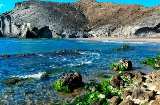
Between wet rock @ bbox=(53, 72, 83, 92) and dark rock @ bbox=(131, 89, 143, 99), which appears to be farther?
wet rock @ bbox=(53, 72, 83, 92)

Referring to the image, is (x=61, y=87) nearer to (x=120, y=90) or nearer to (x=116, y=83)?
(x=116, y=83)

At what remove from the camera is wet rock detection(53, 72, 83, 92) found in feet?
79.1

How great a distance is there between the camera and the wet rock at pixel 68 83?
2410cm

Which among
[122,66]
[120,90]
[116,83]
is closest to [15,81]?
[116,83]

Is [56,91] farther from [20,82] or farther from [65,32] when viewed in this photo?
[65,32]

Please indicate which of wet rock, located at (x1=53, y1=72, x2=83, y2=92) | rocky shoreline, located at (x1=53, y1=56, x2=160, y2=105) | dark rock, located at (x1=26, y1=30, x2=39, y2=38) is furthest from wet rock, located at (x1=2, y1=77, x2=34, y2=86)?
dark rock, located at (x1=26, y1=30, x2=39, y2=38)

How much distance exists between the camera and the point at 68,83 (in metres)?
24.6

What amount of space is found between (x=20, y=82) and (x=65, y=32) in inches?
6001

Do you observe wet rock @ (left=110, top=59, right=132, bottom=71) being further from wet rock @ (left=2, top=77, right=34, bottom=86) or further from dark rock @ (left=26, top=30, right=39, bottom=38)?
dark rock @ (left=26, top=30, right=39, bottom=38)

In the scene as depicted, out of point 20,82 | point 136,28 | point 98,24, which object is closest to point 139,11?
point 98,24

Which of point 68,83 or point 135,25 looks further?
point 135,25

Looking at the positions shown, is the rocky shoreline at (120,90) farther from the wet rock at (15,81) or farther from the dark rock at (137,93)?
the wet rock at (15,81)

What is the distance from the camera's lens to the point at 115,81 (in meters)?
23.7

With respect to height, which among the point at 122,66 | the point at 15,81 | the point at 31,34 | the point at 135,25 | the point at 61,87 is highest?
the point at 135,25
